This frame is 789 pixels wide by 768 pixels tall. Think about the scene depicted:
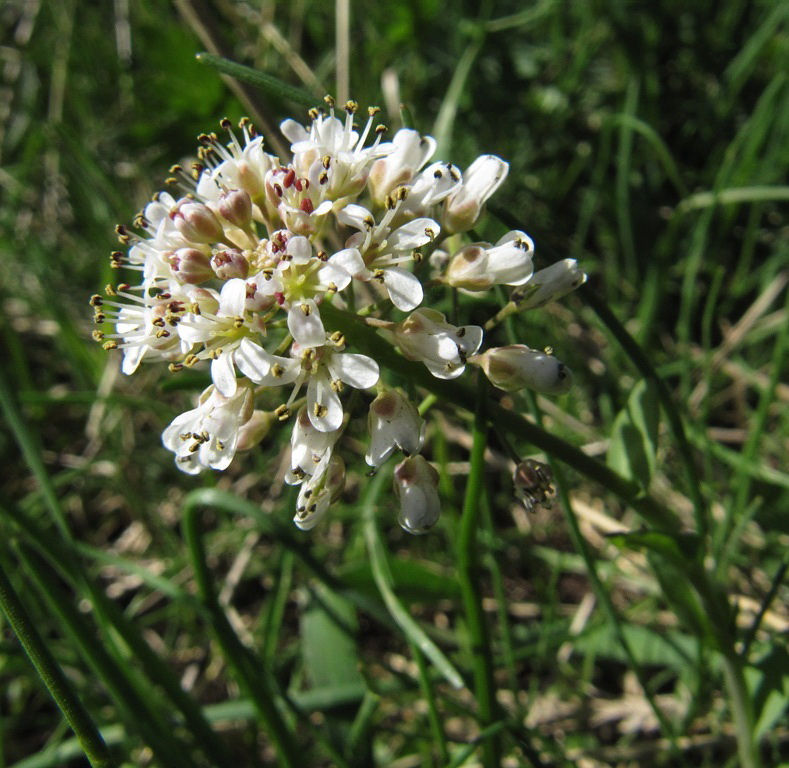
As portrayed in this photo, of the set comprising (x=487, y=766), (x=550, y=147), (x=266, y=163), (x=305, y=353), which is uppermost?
(x=266, y=163)

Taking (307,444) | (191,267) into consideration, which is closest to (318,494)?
(307,444)

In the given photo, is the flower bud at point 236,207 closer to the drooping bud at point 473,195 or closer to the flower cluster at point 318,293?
the flower cluster at point 318,293

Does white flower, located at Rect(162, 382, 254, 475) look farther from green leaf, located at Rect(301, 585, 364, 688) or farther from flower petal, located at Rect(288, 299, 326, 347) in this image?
green leaf, located at Rect(301, 585, 364, 688)

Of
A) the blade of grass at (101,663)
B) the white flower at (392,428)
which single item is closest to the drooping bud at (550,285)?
the white flower at (392,428)

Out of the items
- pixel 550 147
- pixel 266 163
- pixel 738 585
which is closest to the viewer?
pixel 266 163

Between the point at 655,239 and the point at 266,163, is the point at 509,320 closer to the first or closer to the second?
the point at 266,163

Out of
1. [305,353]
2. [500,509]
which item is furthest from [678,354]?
[305,353]
